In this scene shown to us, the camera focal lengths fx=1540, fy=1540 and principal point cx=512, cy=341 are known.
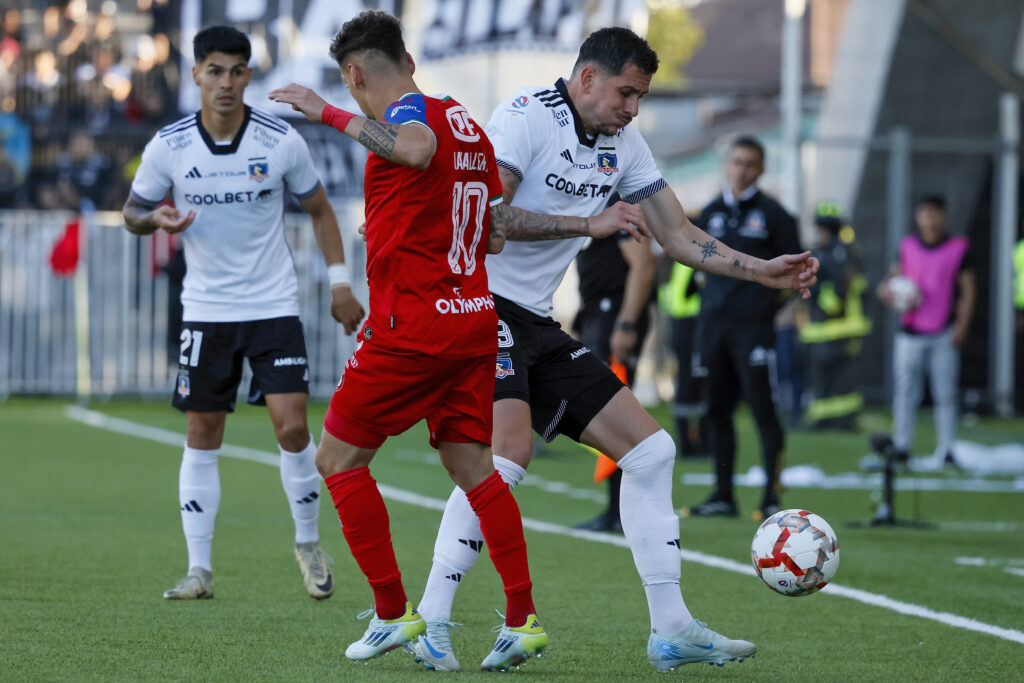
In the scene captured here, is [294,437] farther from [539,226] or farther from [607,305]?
[607,305]

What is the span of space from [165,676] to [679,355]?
29.3 ft

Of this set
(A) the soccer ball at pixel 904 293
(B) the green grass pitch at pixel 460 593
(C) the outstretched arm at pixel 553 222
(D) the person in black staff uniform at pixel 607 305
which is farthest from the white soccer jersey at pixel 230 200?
(A) the soccer ball at pixel 904 293

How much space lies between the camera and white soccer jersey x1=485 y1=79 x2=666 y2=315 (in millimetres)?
5172

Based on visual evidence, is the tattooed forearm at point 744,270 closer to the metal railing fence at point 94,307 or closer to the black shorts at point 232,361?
the black shorts at point 232,361

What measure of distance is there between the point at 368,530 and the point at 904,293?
920 centimetres

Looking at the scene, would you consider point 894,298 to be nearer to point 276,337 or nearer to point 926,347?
point 926,347

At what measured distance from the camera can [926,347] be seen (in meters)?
13.6

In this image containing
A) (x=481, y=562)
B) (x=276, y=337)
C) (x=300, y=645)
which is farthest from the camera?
(x=481, y=562)

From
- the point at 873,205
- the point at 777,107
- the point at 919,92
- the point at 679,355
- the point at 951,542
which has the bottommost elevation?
the point at 951,542

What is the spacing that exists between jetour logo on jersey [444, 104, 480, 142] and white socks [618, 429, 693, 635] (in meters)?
1.23

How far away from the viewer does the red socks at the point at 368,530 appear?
16.0ft

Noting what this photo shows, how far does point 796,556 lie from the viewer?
5.45 meters

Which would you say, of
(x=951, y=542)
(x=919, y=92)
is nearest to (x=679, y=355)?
(x=951, y=542)

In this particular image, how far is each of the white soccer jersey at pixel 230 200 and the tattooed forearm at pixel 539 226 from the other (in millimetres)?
1896
